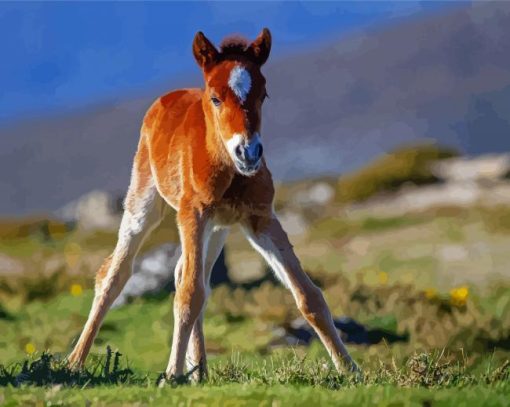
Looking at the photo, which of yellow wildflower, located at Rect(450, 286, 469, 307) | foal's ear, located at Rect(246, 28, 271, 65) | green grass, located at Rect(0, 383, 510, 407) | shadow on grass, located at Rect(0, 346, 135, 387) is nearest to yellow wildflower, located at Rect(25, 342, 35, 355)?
shadow on grass, located at Rect(0, 346, 135, 387)

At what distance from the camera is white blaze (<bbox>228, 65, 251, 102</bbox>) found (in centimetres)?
1098

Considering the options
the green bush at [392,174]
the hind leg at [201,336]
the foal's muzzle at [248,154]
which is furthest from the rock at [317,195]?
the foal's muzzle at [248,154]

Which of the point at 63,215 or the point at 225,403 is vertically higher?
the point at 63,215

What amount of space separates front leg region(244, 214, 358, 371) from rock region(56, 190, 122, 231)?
26896mm

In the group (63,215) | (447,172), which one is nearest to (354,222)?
(447,172)

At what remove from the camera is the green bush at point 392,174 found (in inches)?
1866

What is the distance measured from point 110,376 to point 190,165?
2.09m

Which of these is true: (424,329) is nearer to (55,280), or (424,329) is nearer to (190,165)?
(190,165)

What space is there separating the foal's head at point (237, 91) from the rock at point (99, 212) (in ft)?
89.9

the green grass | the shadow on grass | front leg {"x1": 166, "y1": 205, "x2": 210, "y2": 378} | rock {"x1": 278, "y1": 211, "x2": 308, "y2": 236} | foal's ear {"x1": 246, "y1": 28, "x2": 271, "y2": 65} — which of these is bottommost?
the green grass

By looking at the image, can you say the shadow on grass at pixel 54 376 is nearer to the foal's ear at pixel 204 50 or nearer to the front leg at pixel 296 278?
the front leg at pixel 296 278

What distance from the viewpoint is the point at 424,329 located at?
58.2ft

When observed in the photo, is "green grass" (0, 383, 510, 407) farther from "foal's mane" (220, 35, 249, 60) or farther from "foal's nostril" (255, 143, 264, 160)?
"foal's mane" (220, 35, 249, 60)

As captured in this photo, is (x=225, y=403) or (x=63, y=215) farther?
(x=63, y=215)
